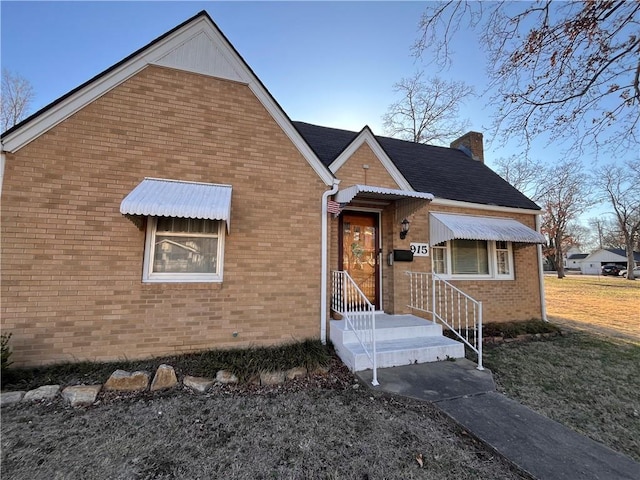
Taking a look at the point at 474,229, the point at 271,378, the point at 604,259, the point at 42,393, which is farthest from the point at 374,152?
the point at 604,259

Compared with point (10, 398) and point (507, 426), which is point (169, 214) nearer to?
point (10, 398)

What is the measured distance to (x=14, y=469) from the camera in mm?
2652

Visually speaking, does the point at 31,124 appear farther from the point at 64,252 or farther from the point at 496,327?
the point at 496,327

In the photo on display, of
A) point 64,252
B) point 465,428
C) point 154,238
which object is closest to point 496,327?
point 465,428

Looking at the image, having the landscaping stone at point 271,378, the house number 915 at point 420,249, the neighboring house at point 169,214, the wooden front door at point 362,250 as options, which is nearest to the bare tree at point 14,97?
the neighboring house at point 169,214

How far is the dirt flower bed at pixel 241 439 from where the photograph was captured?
268 cm

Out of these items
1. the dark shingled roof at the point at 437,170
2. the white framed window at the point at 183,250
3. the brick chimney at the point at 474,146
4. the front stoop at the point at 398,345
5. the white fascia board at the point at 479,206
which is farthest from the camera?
the brick chimney at the point at 474,146

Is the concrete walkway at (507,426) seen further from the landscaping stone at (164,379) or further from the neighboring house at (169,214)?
the landscaping stone at (164,379)

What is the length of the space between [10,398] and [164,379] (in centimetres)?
189

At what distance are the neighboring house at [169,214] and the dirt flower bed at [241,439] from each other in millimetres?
1280

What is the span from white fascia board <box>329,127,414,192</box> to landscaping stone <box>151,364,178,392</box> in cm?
535

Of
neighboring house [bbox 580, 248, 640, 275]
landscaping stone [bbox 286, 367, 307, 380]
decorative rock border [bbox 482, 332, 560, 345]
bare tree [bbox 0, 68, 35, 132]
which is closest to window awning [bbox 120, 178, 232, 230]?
landscaping stone [bbox 286, 367, 307, 380]

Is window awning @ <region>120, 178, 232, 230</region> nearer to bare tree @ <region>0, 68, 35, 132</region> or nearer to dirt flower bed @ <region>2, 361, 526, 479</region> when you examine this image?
dirt flower bed @ <region>2, 361, 526, 479</region>

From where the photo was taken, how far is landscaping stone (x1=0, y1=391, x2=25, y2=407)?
12.0 feet
